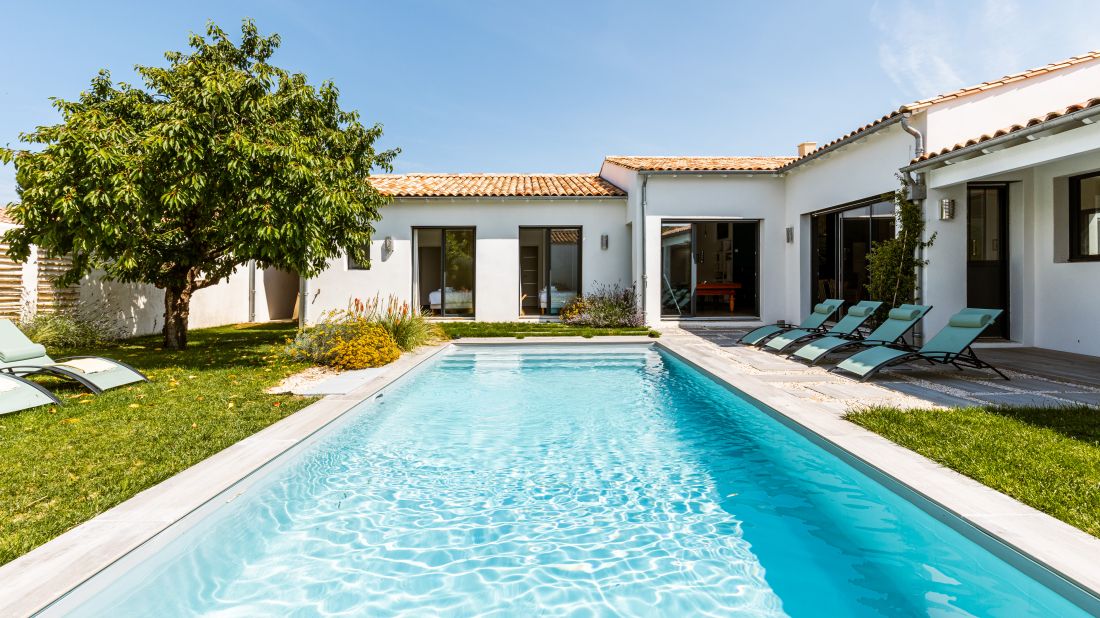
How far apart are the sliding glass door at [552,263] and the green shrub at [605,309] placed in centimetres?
67

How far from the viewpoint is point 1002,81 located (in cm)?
887

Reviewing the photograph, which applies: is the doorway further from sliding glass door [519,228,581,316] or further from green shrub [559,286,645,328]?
sliding glass door [519,228,581,316]

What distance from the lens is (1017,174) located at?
9.01 m

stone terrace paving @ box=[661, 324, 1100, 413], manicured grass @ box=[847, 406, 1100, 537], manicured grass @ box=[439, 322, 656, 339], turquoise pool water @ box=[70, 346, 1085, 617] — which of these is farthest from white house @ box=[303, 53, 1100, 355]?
turquoise pool water @ box=[70, 346, 1085, 617]

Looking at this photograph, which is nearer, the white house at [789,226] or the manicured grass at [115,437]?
the manicured grass at [115,437]

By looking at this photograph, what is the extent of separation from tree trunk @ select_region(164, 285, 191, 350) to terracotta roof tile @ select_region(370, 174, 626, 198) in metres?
5.12

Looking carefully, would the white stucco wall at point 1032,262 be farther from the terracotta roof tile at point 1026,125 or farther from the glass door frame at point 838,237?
the glass door frame at point 838,237

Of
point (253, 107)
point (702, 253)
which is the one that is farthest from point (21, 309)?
point (702, 253)

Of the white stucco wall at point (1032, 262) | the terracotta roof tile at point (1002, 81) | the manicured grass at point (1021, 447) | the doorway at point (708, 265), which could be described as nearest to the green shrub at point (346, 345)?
the manicured grass at point (1021, 447)

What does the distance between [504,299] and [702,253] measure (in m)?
5.41

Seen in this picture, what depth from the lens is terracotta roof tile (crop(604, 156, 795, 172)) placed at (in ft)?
43.8

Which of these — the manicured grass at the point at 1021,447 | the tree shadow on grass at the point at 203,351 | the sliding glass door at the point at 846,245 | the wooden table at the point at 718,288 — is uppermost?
the sliding glass door at the point at 846,245

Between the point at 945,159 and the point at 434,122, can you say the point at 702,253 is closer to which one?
the point at 945,159

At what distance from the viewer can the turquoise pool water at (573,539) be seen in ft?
8.51
